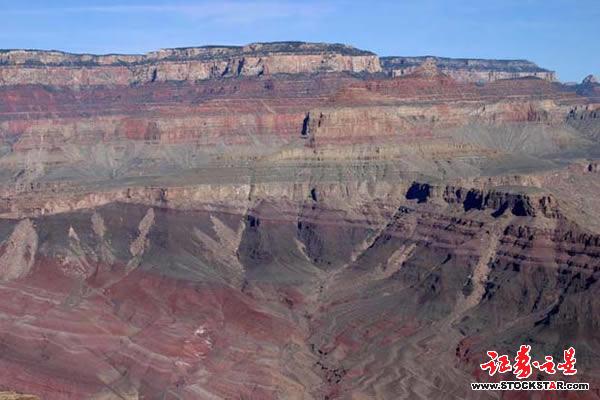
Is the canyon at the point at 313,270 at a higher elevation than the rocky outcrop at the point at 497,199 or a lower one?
lower

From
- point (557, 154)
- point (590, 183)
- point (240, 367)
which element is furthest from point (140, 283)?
point (557, 154)

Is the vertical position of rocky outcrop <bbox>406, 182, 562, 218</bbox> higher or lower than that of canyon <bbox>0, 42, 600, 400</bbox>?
higher

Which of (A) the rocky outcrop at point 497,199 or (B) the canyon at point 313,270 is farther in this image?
(A) the rocky outcrop at point 497,199

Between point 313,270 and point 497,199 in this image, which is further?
point 313,270

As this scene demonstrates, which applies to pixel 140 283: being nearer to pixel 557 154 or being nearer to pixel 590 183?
pixel 590 183

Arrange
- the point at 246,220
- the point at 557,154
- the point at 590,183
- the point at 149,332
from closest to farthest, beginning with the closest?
the point at 149,332, the point at 246,220, the point at 590,183, the point at 557,154

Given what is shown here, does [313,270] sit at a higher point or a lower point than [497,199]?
lower

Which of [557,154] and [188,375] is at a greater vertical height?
[557,154]

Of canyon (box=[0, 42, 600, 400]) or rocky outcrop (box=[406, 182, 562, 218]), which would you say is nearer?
canyon (box=[0, 42, 600, 400])
